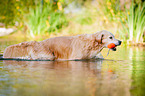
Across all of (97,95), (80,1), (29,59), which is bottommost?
(97,95)

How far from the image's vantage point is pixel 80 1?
32.0 meters

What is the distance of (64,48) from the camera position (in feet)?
26.7

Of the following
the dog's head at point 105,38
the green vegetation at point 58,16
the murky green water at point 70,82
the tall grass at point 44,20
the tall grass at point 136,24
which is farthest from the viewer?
the tall grass at point 44,20

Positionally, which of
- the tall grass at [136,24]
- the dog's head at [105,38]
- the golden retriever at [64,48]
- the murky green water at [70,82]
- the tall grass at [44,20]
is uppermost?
the tall grass at [44,20]

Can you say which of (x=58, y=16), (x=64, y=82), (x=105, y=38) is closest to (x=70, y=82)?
(x=64, y=82)

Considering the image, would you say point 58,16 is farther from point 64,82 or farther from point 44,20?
point 64,82

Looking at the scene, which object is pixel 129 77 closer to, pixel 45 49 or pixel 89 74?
pixel 89 74

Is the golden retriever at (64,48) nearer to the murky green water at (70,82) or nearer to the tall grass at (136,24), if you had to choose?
the murky green water at (70,82)

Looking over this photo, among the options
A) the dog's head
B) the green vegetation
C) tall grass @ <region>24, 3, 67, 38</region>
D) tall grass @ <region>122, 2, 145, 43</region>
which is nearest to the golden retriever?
the dog's head

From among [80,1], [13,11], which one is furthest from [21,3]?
[80,1]

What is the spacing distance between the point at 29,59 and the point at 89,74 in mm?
3101

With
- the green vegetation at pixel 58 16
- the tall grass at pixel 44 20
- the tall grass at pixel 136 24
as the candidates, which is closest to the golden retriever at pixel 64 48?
the tall grass at pixel 136 24

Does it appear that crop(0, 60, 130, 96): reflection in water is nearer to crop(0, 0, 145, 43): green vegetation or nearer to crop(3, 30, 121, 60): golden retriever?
crop(3, 30, 121, 60): golden retriever

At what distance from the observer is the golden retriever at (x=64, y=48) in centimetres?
800
